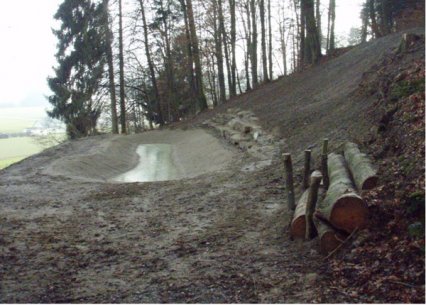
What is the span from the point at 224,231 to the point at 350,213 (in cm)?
238

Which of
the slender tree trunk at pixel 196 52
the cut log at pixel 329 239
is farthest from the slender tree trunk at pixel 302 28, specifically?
the cut log at pixel 329 239

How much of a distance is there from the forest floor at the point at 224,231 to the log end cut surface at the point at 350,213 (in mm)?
159

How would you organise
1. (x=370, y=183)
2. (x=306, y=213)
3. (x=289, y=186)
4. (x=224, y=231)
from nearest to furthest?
(x=306, y=213) → (x=370, y=183) → (x=224, y=231) → (x=289, y=186)

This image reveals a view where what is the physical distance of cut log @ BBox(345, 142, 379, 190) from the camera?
6.93 m

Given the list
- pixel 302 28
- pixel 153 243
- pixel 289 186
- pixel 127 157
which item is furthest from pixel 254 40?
pixel 153 243

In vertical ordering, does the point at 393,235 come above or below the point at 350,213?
below

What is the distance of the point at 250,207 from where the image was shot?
8859 millimetres

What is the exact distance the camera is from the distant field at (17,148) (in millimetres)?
25875

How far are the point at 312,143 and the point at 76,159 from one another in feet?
27.2

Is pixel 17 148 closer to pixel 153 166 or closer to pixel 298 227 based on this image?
pixel 153 166

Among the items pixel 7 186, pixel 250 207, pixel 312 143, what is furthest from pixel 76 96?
pixel 250 207

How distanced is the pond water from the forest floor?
53.2 inches

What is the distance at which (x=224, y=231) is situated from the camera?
25.0 feet

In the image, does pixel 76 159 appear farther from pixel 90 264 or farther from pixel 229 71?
pixel 229 71
